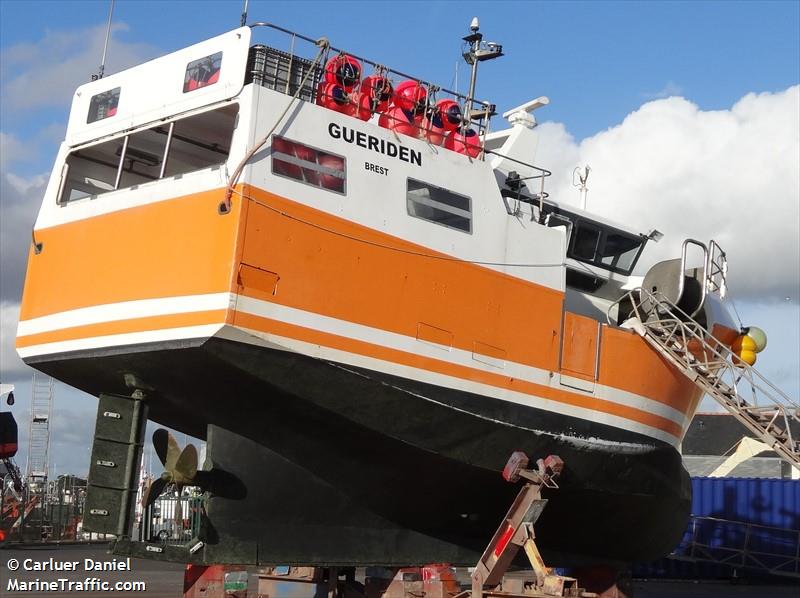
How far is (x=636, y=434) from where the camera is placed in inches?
529

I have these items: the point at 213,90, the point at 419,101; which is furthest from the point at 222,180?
the point at 419,101

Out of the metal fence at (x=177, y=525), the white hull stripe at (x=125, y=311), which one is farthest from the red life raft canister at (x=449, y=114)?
the metal fence at (x=177, y=525)

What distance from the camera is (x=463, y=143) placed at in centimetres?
1216

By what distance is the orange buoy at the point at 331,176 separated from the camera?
10.6 meters

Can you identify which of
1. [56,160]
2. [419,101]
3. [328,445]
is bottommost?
[328,445]

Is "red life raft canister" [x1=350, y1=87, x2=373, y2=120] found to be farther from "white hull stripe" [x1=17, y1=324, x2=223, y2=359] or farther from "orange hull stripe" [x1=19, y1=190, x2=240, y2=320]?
"white hull stripe" [x1=17, y1=324, x2=223, y2=359]

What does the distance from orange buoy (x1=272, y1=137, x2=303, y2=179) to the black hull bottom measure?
1852mm

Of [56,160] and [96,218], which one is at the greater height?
[56,160]

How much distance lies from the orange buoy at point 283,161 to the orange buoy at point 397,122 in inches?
63.3

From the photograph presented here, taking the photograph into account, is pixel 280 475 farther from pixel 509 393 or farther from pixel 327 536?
pixel 509 393

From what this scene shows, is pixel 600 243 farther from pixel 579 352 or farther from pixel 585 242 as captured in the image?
pixel 579 352

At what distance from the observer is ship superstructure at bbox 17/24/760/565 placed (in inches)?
397

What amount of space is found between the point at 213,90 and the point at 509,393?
473cm

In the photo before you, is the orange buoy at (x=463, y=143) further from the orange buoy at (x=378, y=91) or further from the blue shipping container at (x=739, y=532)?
the blue shipping container at (x=739, y=532)
